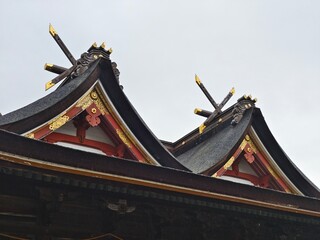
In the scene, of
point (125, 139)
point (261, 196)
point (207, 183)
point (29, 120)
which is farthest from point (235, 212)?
point (29, 120)

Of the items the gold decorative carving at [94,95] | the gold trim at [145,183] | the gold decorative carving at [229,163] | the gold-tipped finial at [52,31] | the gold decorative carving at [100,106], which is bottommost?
the gold trim at [145,183]

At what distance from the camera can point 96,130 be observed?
410 inches

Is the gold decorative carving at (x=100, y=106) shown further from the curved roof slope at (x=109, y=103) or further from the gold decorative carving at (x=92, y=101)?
the curved roof slope at (x=109, y=103)

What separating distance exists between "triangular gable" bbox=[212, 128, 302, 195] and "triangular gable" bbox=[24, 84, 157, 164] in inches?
125

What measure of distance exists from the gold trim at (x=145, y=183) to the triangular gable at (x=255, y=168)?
324cm

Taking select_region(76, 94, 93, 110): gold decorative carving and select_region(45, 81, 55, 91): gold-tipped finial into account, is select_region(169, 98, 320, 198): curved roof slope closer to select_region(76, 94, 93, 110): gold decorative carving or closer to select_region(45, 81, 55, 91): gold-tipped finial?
select_region(76, 94, 93, 110): gold decorative carving

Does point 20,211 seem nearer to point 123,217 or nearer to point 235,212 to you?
point 123,217

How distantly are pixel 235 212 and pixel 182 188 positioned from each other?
1707mm

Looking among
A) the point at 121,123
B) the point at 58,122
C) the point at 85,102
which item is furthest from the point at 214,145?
the point at 58,122

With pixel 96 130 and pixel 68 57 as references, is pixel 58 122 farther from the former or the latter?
pixel 68 57

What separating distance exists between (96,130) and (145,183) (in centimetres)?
340

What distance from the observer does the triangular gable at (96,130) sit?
9820 millimetres

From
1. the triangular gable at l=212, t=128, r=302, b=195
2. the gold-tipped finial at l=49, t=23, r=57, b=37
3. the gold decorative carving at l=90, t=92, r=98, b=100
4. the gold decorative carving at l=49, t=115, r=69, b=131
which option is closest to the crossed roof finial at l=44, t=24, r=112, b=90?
the gold-tipped finial at l=49, t=23, r=57, b=37

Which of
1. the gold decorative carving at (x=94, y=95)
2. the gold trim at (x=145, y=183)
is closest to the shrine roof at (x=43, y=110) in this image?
the gold decorative carving at (x=94, y=95)
